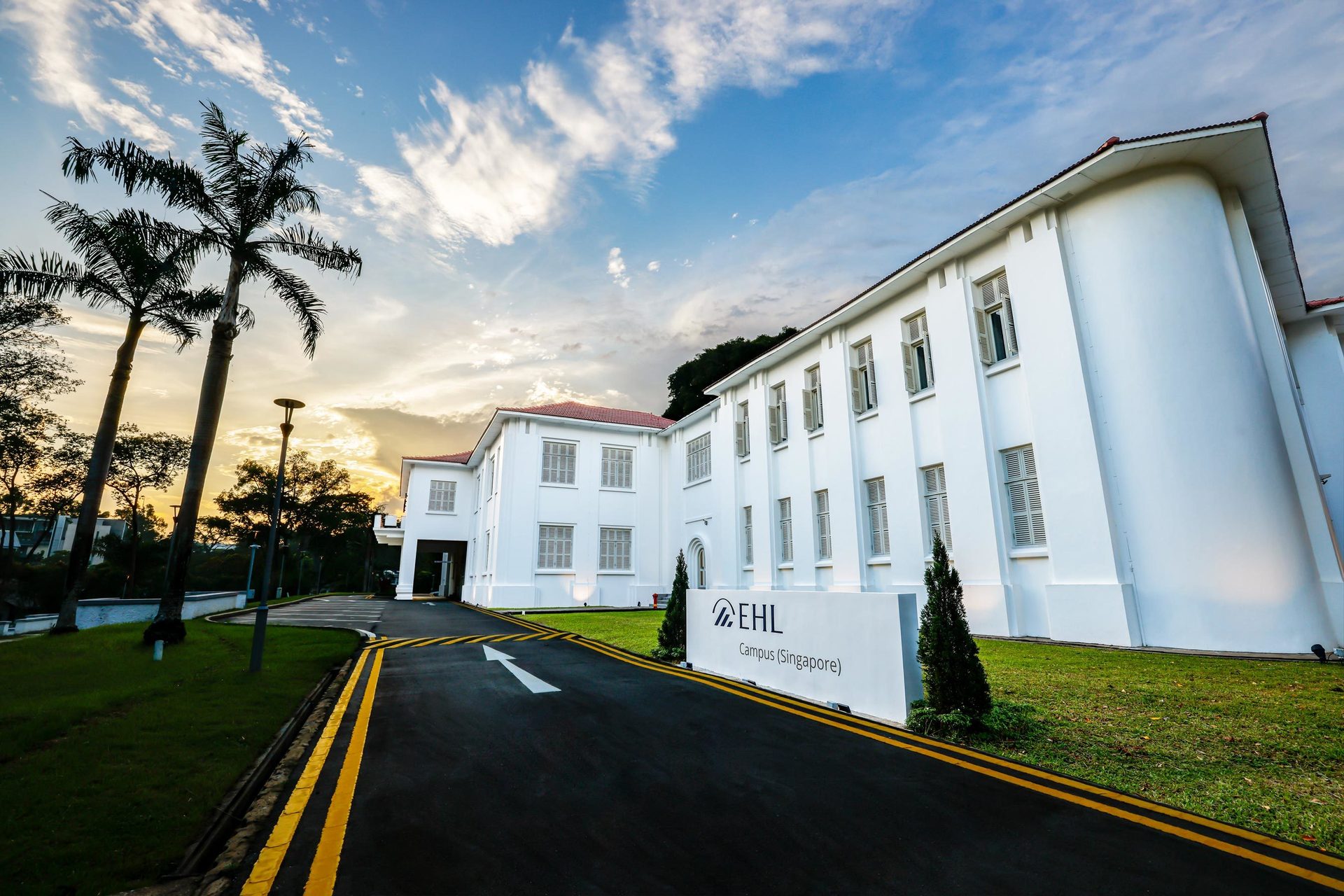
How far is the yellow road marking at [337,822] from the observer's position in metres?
2.76

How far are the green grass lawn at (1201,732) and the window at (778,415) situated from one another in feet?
35.3

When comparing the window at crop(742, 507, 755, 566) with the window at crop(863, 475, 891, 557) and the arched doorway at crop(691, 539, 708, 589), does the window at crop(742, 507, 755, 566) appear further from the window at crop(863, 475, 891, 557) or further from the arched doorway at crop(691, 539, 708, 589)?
the window at crop(863, 475, 891, 557)

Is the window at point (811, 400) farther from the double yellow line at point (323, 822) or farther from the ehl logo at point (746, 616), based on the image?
the double yellow line at point (323, 822)

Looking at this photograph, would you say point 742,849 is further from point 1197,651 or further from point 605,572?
point 605,572

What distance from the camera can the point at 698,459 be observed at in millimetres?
24516

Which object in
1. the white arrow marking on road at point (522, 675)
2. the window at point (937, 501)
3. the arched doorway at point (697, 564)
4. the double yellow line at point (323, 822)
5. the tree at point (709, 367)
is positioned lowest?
the double yellow line at point (323, 822)

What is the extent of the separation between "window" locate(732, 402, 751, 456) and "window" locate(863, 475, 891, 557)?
19.4ft

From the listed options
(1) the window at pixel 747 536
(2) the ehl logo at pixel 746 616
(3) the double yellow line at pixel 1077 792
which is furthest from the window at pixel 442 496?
(3) the double yellow line at pixel 1077 792

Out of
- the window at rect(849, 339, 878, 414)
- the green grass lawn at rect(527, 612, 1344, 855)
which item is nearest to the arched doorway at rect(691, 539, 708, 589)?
the window at rect(849, 339, 878, 414)

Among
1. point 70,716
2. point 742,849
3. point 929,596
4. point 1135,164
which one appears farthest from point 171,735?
point 1135,164

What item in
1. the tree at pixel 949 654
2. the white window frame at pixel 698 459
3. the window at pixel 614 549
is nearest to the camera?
the tree at pixel 949 654

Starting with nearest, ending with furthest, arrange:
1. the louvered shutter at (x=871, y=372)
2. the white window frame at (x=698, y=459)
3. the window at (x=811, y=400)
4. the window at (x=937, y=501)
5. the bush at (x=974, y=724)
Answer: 1. the bush at (x=974, y=724)
2. the window at (x=937, y=501)
3. the louvered shutter at (x=871, y=372)
4. the window at (x=811, y=400)
5. the white window frame at (x=698, y=459)

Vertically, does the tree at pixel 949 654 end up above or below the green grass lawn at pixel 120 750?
above

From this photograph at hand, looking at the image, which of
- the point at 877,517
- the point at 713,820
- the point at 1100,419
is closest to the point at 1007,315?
the point at 1100,419
